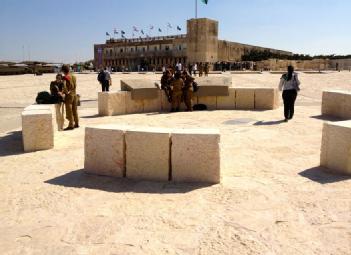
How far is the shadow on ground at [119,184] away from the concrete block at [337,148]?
1.92m

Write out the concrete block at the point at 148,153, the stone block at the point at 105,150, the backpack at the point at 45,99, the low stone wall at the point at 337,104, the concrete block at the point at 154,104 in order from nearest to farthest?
the concrete block at the point at 148,153, the stone block at the point at 105,150, the backpack at the point at 45,99, the low stone wall at the point at 337,104, the concrete block at the point at 154,104

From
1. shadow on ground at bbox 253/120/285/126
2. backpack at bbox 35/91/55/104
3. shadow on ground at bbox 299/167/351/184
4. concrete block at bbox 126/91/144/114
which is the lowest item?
shadow on ground at bbox 299/167/351/184

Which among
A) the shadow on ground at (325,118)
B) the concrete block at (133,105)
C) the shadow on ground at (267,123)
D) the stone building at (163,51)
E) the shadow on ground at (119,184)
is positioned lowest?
the shadow on ground at (119,184)

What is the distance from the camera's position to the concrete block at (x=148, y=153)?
4.73 metres

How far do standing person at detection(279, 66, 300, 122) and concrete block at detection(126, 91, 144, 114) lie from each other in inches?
174

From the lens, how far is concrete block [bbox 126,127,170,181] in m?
4.73

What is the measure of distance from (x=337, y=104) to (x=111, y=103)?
643cm

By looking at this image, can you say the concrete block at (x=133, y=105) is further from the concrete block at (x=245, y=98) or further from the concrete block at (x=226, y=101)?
the concrete block at (x=245, y=98)

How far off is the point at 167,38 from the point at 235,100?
218 ft

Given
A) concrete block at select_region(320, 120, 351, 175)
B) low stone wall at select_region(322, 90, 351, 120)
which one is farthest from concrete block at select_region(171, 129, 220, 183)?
low stone wall at select_region(322, 90, 351, 120)

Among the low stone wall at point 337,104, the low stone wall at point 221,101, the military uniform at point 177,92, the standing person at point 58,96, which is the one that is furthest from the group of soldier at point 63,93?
the low stone wall at point 337,104

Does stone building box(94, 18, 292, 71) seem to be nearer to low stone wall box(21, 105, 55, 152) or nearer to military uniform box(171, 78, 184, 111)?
military uniform box(171, 78, 184, 111)

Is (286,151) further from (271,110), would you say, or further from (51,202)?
(271,110)

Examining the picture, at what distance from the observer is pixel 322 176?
4.90 metres
